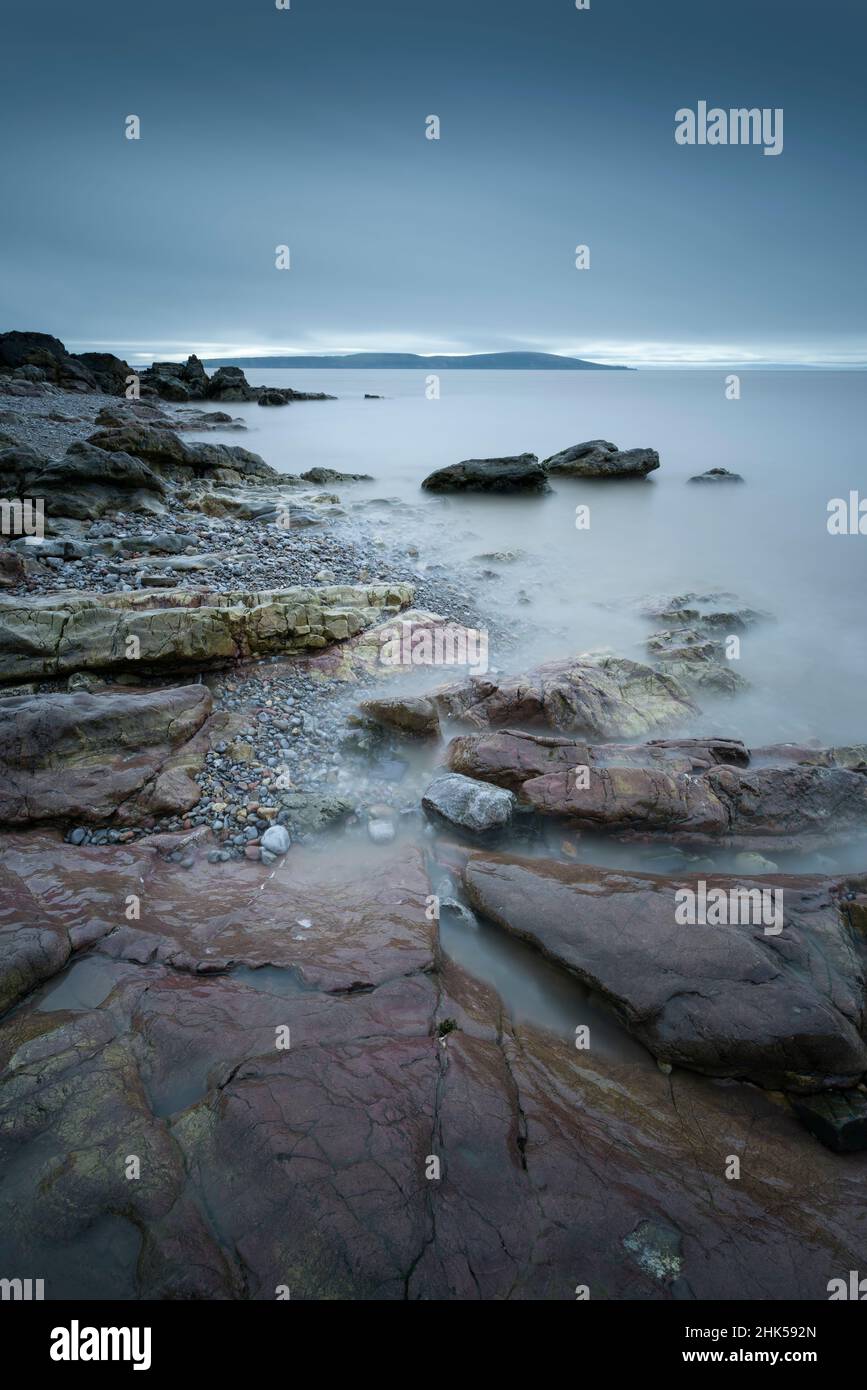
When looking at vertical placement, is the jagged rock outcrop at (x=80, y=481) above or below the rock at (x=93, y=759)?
above

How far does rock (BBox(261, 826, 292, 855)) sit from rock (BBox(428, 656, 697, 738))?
137 inches

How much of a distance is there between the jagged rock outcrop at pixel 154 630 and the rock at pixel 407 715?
6.98 ft

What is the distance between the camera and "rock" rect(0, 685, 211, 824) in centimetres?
655

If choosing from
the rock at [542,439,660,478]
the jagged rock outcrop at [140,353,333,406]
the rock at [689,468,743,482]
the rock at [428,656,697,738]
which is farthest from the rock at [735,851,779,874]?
the jagged rock outcrop at [140,353,333,406]

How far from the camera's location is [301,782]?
7.54 meters

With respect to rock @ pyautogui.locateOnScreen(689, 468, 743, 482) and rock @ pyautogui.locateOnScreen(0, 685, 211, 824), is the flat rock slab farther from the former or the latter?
rock @ pyautogui.locateOnScreen(689, 468, 743, 482)

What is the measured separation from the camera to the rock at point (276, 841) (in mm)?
6438

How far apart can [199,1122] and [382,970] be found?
167 centimetres

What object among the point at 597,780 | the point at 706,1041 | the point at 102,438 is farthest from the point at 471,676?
the point at 102,438

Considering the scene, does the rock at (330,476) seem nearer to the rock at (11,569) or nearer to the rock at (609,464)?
the rock at (609,464)

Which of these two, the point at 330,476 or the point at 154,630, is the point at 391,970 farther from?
the point at 330,476

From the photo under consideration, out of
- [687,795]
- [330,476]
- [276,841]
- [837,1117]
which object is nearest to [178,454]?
[330,476]

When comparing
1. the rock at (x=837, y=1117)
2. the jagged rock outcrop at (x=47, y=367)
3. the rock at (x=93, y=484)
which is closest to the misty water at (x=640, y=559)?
the rock at (x=837, y=1117)

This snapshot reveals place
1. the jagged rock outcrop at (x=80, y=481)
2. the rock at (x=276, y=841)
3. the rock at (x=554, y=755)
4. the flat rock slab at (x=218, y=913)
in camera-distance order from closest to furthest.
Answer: the flat rock slab at (x=218, y=913) < the rock at (x=276, y=841) < the rock at (x=554, y=755) < the jagged rock outcrop at (x=80, y=481)
